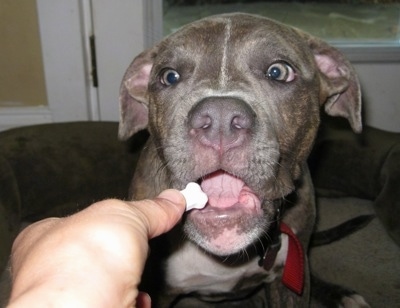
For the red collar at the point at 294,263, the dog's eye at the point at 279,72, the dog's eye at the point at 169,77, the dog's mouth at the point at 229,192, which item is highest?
the dog's eye at the point at 279,72

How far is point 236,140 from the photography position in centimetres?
135

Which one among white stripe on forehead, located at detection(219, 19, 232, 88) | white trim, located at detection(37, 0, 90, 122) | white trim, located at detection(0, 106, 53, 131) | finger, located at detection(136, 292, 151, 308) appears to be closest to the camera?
finger, located at detection(136, 292, 151, 308)

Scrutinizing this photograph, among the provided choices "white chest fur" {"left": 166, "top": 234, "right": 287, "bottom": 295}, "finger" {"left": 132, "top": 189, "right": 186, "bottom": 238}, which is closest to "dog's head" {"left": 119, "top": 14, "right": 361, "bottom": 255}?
"finger" {"left": 132, "top": 189, "right": 186, "bottom": 238}

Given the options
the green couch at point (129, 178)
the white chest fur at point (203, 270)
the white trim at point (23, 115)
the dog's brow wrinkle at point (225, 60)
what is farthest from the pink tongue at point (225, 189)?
the white trim at point (23, 115)

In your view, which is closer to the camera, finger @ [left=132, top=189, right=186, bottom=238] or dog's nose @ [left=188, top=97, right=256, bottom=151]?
finger @ [left=132, top=189, right=186, bottom=238]

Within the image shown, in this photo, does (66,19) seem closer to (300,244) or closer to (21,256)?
(300,244)

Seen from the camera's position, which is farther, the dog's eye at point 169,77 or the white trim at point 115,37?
the white trim at point 115,37

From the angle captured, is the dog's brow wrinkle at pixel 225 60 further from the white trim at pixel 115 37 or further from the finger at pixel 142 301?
the white trim at pixel 115 37

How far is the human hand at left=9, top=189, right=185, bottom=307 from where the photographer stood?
0.73 metres

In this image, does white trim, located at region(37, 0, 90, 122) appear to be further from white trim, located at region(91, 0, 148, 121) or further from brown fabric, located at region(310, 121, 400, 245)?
brown fabric, located at region(310, 121, 400, 245)

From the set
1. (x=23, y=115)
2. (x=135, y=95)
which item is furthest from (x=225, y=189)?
(x=23, y=115)

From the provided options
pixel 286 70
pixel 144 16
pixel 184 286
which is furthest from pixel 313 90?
pixel 144 16

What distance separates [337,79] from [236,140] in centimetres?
91

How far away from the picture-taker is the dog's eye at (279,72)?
1727mm
